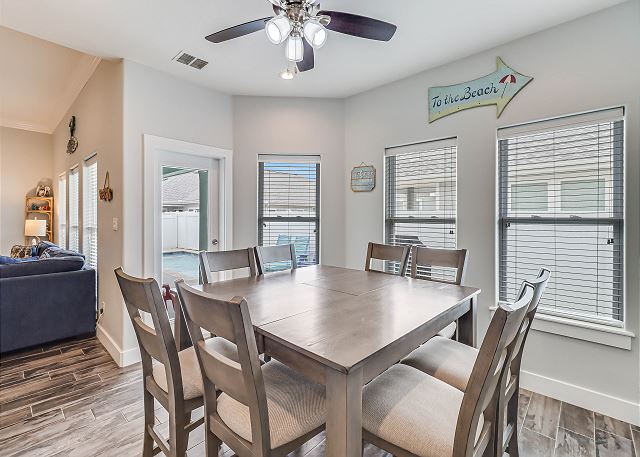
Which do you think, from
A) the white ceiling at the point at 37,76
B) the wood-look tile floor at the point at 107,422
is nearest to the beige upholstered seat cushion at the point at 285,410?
the wood-look tile floor at the point at 107,422

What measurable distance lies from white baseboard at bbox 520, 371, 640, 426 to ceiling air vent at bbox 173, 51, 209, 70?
12.3ft

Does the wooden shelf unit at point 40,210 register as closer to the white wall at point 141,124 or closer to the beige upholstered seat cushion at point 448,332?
the white wall at point 141,124

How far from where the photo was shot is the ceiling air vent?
2.76 metres

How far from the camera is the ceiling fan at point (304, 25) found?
1.60 m

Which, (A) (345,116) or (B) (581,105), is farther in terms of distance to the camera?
(A) (345,116)

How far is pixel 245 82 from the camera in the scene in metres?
3.31

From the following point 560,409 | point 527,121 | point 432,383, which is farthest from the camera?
point 527,121

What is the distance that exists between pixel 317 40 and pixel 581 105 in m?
1.90

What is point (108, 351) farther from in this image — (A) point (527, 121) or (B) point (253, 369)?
(A) point (527, 121)

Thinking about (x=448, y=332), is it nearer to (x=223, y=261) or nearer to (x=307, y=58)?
(x=223, y=261)

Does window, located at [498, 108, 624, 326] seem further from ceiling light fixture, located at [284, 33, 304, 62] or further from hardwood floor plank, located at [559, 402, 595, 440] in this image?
ceiling light fixture, located at [284, 33, 304, 62]

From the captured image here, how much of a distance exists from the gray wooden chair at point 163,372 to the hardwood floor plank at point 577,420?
2.23 meters

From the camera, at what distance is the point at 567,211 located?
7.60ft

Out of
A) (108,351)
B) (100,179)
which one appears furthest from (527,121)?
(108,351)
